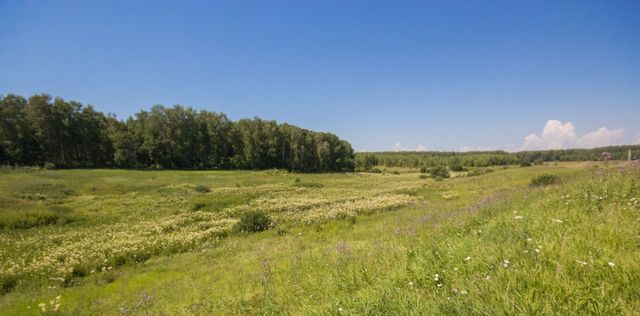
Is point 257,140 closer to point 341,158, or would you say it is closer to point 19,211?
point 341,158

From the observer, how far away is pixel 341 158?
355ft

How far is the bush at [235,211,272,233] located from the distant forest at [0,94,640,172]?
69991mm

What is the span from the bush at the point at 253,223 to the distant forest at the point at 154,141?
6999 cm

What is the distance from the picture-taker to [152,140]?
73312 millimetres

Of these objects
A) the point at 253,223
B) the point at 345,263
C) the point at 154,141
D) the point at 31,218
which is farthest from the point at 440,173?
the point at 154,141

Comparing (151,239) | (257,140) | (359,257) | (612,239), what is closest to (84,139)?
(257,140)

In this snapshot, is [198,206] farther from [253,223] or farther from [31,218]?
[253,223]

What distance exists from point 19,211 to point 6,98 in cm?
7381

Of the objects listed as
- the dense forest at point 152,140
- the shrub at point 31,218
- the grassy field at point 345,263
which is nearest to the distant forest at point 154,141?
the dense forest at point 152,140

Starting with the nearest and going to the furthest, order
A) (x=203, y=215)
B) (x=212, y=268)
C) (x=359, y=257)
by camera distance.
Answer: (x=359, y=257) → (x=212, y=268) → (x=203, y=215)

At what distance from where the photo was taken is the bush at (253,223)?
16.4m

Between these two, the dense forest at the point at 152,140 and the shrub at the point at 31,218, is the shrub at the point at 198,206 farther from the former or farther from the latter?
the dense forest at the point at 152,140

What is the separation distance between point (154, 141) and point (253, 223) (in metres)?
72.5

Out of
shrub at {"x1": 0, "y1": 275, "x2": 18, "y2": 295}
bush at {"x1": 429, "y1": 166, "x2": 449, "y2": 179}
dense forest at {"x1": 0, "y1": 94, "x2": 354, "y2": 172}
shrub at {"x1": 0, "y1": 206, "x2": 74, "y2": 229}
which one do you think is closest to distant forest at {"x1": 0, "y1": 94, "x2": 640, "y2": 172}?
dense forest at {"x1": 0, "y1": 94, "x2": 354, "y2": 172}
